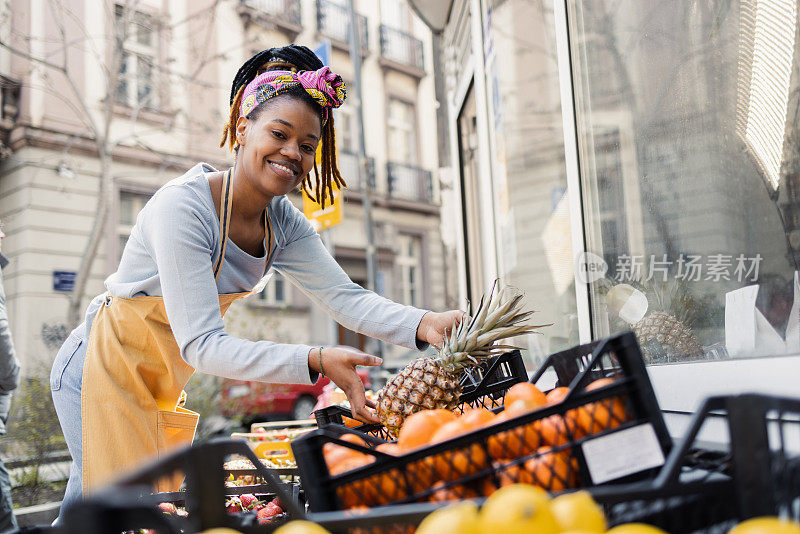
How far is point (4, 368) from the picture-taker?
361cm

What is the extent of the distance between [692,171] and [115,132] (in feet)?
42.9

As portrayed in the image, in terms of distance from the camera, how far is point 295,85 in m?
2.22

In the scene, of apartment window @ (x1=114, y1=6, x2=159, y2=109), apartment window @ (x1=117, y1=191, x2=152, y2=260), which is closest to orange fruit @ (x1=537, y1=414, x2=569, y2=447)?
apartment window @ (x1=114, y1=6, x2=159, y2=109)

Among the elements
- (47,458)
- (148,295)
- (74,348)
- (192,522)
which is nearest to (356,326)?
(148,295)

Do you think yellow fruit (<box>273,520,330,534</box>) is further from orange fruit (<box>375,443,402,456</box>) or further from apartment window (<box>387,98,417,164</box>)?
apartment window (<box>387,98,417,164</box>)

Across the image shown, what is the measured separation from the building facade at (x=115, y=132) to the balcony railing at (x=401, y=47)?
34.9 inches

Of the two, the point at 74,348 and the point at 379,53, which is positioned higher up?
the point at 379,53

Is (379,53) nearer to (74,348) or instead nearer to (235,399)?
(235,399)

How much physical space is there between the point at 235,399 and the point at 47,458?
2.41 metres

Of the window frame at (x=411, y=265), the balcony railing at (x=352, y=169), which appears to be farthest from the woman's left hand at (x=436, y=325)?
the window frame at (x=411, y=265)

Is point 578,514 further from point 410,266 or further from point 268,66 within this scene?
point 410,266

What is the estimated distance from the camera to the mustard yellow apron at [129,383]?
2055 millimetres

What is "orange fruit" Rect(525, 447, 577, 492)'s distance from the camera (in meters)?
1.05

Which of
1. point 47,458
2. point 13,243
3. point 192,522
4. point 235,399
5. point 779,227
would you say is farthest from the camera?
point 13,243
